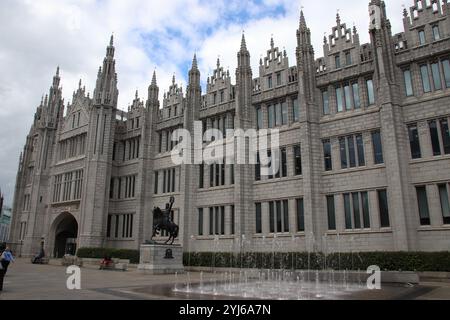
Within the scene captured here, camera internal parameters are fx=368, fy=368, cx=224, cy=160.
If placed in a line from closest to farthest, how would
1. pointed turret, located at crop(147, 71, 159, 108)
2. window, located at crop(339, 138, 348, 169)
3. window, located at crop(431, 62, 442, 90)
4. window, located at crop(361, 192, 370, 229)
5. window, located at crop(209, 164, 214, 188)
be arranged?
1. window, located at crop(431, 62, 442, 90)
2. window, located at crop(361, 192, 370, 229)
3. window, located at crop(339, 138, 348, 169)
4. window, located at crop(209, 164, 214, 188)
5. pointed turret, located at crop(147, 71, 159, 108)

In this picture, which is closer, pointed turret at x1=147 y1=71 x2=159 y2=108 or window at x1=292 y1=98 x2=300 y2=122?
window at x1=292 y1=98 x2=300 y2=122

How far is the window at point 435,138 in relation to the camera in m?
24.2

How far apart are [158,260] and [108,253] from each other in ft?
47.9

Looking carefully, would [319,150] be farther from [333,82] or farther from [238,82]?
[238,82]

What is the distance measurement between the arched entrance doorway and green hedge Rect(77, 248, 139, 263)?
27.2 ft

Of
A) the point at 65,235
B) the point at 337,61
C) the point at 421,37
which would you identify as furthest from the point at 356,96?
the point at 65,235

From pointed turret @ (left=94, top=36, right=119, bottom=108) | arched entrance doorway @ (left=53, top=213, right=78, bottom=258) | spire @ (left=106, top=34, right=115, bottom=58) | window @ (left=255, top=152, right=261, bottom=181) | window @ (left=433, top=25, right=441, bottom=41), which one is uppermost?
spire @ (left=106, top=34, right=115, bottom=58)

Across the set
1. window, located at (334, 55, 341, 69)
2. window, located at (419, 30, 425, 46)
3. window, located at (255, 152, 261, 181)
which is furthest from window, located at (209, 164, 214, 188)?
window, located at (419, 30, 425, 46)

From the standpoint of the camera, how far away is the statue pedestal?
2473cm

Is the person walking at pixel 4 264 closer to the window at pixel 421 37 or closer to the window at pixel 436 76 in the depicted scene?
the window at pixel 436 76

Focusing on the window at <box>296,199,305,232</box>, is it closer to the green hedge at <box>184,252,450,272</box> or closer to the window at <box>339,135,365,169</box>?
the green hedge at <box>184,252,450,272</box>

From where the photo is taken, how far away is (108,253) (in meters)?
37.4

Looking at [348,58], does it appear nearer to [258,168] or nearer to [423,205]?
[258,168]

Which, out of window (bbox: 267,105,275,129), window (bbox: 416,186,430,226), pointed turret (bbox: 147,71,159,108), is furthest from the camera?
pointed turret (bbox: 147,71,159,108)
